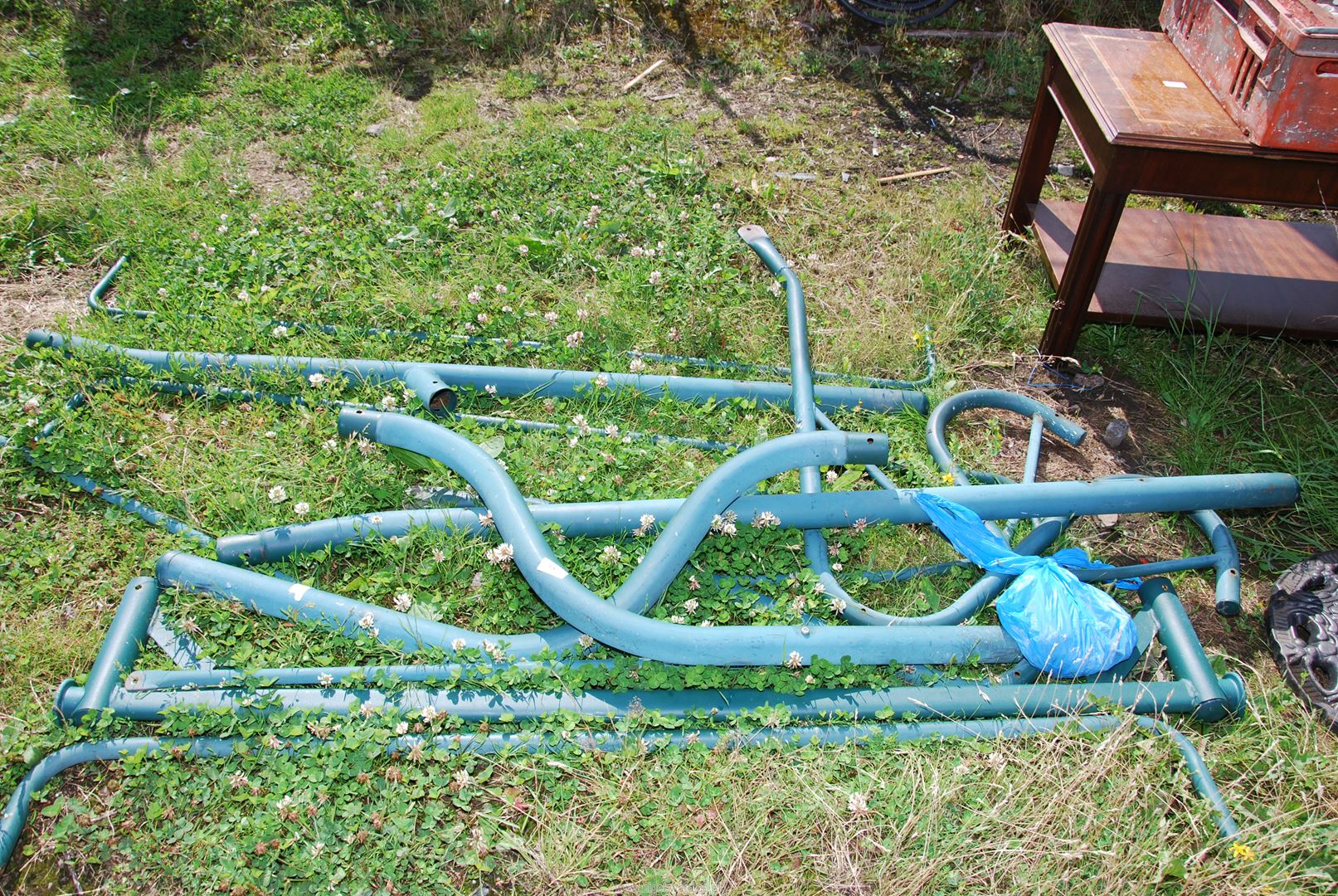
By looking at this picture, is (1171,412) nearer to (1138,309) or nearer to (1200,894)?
(1138,309)

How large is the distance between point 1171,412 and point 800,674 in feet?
7.58

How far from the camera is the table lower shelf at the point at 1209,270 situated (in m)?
3.82

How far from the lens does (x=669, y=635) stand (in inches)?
96.1

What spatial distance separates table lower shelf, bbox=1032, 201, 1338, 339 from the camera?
3.82m

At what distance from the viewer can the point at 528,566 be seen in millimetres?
2604

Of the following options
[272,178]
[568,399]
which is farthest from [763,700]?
[272,178]

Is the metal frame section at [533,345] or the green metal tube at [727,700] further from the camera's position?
the metal frame section at [533,345]

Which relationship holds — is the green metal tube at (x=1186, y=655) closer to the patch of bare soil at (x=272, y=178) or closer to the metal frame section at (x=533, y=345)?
the metal frame section at (x=533, y=345)

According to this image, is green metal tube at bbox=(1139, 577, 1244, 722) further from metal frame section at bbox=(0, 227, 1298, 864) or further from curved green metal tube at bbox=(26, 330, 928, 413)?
curved green metal tube at bbox=(26, 330, 928, 413)

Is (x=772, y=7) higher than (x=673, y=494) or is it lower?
higher

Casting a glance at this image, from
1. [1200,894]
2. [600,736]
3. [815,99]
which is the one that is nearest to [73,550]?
[600,736]

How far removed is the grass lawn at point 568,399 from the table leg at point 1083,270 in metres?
0.20

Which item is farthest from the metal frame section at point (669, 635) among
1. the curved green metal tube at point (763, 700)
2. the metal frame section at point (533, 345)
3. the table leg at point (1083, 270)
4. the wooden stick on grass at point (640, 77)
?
the wooden stick on grass at point (640, 77)

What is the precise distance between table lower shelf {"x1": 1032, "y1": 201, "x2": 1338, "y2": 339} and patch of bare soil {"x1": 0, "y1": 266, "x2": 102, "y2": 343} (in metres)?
4.56
